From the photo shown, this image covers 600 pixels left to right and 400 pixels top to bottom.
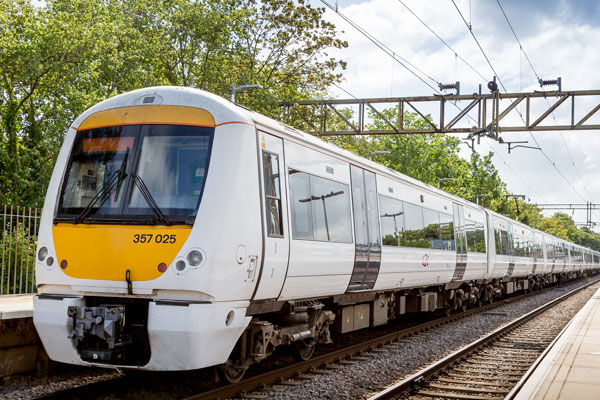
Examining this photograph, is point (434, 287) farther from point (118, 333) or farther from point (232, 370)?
point (118, 333)

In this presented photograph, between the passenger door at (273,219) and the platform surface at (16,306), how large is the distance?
2.82 metres

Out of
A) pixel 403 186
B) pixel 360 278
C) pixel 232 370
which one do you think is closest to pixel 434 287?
pixel 403 186

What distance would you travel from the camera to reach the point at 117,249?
6.82m

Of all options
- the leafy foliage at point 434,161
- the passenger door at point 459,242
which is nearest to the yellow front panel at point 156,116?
the passenger door at point 459,242

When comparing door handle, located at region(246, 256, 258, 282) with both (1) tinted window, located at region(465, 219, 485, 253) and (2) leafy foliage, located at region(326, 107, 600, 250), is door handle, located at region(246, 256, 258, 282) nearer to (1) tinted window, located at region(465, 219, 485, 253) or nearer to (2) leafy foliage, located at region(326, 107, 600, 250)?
(1) tinted window, located at region(465, 219, 485, 253)

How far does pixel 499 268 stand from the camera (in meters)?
22.6

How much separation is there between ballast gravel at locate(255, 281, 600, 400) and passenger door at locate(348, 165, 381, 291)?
4.02 feet

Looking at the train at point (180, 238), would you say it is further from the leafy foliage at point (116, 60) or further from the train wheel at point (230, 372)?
the leafy foliage at point (116, 60)

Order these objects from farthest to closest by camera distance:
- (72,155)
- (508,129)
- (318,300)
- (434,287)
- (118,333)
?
1. (508,129)
2. (434,287)
3. (318,300)
4. (72,155)
5. (118,333)

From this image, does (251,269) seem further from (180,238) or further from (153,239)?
(153,239)

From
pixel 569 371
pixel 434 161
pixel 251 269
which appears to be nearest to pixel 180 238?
pixel 251 269

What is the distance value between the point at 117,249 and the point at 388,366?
15.8 feet

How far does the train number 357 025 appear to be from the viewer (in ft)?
21.9

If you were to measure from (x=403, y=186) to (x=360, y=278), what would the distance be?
3426 millimetres
